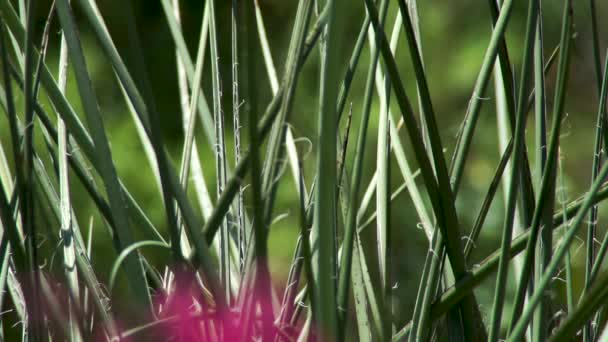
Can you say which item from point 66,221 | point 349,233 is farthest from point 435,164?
point 66,221

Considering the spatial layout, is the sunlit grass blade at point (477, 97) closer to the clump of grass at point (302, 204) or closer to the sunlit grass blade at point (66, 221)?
the clump of grass at point (302, 204)

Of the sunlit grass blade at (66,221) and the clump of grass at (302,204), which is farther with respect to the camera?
the sunlit grass blade at (66,221)

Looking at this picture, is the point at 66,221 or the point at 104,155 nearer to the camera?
the point at 104,155

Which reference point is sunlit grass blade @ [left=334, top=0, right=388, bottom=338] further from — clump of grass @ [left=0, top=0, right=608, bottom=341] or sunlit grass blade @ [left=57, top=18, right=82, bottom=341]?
sunlit grass blade @ [left=57, top=18, right=82, bottom=341]

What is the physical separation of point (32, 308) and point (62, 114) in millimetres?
79

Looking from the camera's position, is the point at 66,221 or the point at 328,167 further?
the point at 66,221

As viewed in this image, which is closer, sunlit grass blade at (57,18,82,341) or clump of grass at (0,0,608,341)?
clump of grass at (0,0,608,341)

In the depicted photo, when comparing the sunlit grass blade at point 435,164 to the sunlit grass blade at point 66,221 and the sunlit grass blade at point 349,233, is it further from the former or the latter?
the sunlit grass blade at point 66,221

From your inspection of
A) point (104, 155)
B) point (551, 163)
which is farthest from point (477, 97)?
point (104, 155)

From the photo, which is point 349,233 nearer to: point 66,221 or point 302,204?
point 302,204

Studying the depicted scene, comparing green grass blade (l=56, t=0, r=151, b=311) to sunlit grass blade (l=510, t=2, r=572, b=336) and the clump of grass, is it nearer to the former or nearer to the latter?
the clump of grass

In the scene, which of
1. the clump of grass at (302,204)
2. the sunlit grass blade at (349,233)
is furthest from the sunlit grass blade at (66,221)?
the sunlit grass blade at (349,233)

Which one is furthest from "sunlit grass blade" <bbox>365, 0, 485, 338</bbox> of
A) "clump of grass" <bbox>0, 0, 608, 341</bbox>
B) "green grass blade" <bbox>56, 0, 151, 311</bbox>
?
"green grass blade" <bbox>56, 0, 151, 311</bbox>

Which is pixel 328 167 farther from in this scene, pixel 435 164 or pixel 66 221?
pixel 66 221
